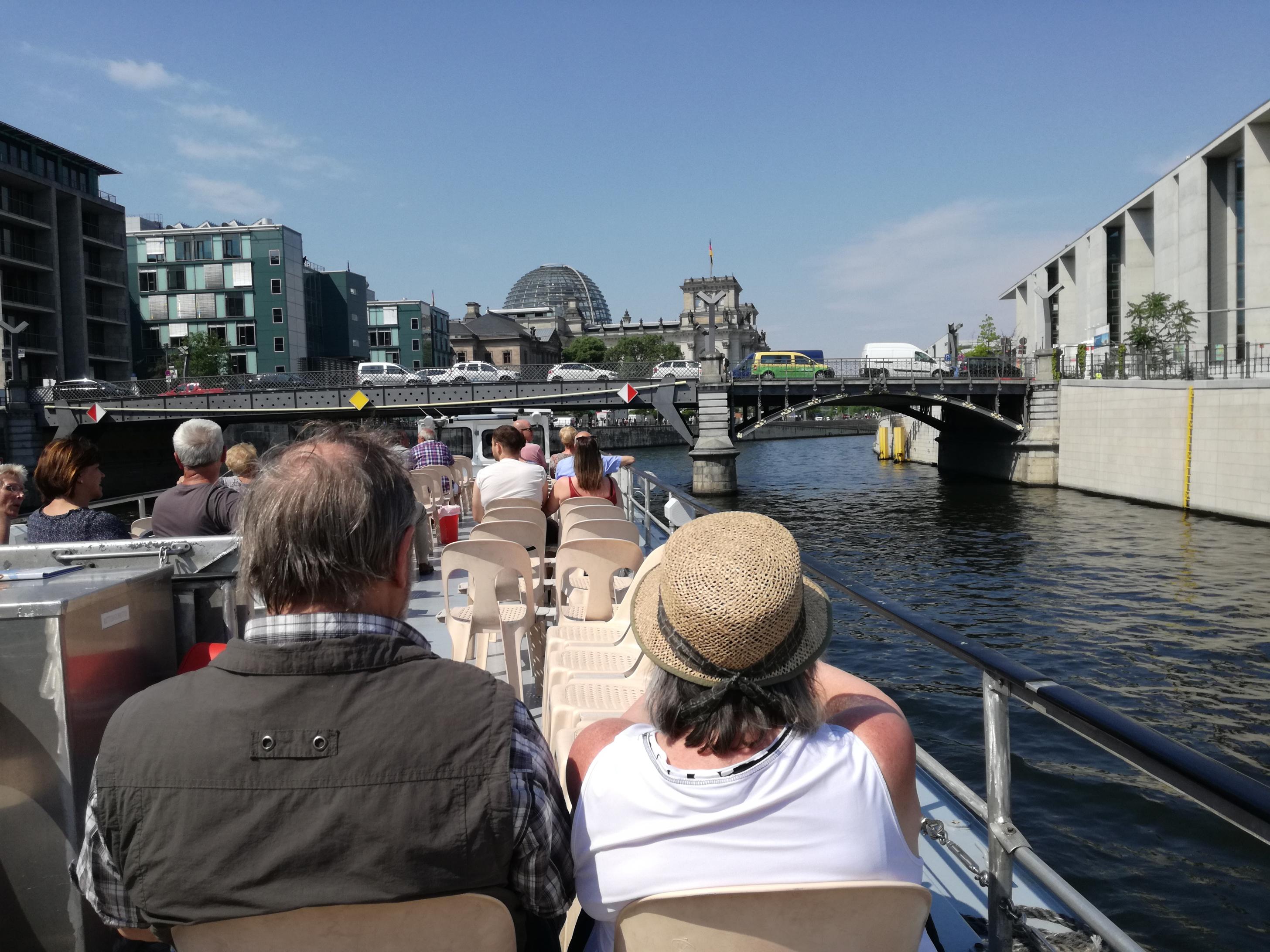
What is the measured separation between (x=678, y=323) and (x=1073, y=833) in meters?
137

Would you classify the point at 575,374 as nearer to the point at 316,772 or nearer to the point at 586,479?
the point at 586,479

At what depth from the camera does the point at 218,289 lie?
204 ft

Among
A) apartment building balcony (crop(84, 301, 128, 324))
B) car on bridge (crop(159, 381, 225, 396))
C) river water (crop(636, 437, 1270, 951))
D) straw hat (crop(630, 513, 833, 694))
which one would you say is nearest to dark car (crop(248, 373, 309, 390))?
car on bridge (crop(159, 381, 225, 396))

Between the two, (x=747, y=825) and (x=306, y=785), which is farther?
→ (x=747, y=825)

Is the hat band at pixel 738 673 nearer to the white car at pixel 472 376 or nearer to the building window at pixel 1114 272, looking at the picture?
the white car at pixel 472 376

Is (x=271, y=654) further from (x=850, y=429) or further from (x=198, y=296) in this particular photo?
(x=850, y=429)

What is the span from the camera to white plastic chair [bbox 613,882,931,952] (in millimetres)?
1510

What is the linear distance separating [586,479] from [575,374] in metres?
35.5

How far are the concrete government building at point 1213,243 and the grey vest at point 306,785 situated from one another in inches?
1312

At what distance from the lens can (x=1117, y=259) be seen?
53812 mm

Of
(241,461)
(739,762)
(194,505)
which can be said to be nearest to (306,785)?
(739,762)

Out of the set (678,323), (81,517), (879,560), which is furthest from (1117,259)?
(678,323)

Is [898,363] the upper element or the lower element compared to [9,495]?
upper

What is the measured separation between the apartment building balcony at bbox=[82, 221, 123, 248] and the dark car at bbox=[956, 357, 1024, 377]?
4526 centimetres
